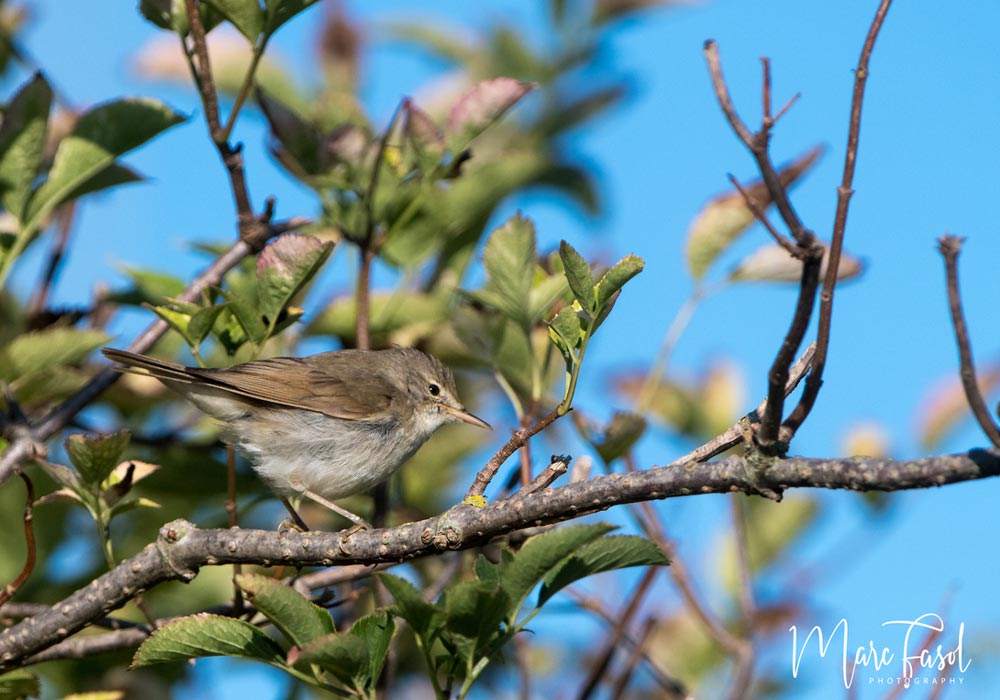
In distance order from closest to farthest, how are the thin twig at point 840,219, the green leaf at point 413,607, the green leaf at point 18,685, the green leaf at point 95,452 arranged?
the thin twig at point 840,219 → the green leaf at point 413,607 → the green leaf at point 95,452 → the green leaf at point 18,685

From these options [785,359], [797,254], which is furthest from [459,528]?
[797,254]

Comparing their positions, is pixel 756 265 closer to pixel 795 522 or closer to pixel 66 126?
pixel 795 522

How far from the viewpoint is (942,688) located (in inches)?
101

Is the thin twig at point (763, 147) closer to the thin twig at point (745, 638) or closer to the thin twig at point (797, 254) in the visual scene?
the thin twig at point (797, 254)

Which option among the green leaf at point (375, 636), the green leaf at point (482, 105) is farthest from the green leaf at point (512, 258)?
the green leaf at point (375, 636)

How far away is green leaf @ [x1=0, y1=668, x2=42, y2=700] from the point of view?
262 cm

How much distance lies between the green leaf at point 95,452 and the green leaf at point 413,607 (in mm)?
860

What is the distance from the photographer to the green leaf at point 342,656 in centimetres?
203

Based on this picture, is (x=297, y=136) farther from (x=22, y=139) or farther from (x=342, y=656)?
(x=342, y=656)

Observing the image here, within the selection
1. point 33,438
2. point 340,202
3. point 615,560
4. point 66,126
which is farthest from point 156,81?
point 615,560

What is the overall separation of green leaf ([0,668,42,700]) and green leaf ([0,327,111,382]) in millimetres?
960

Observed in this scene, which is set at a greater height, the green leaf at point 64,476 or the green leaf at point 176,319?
the green leaf at point 176,319

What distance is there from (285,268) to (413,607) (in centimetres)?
119

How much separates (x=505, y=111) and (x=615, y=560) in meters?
1.71
